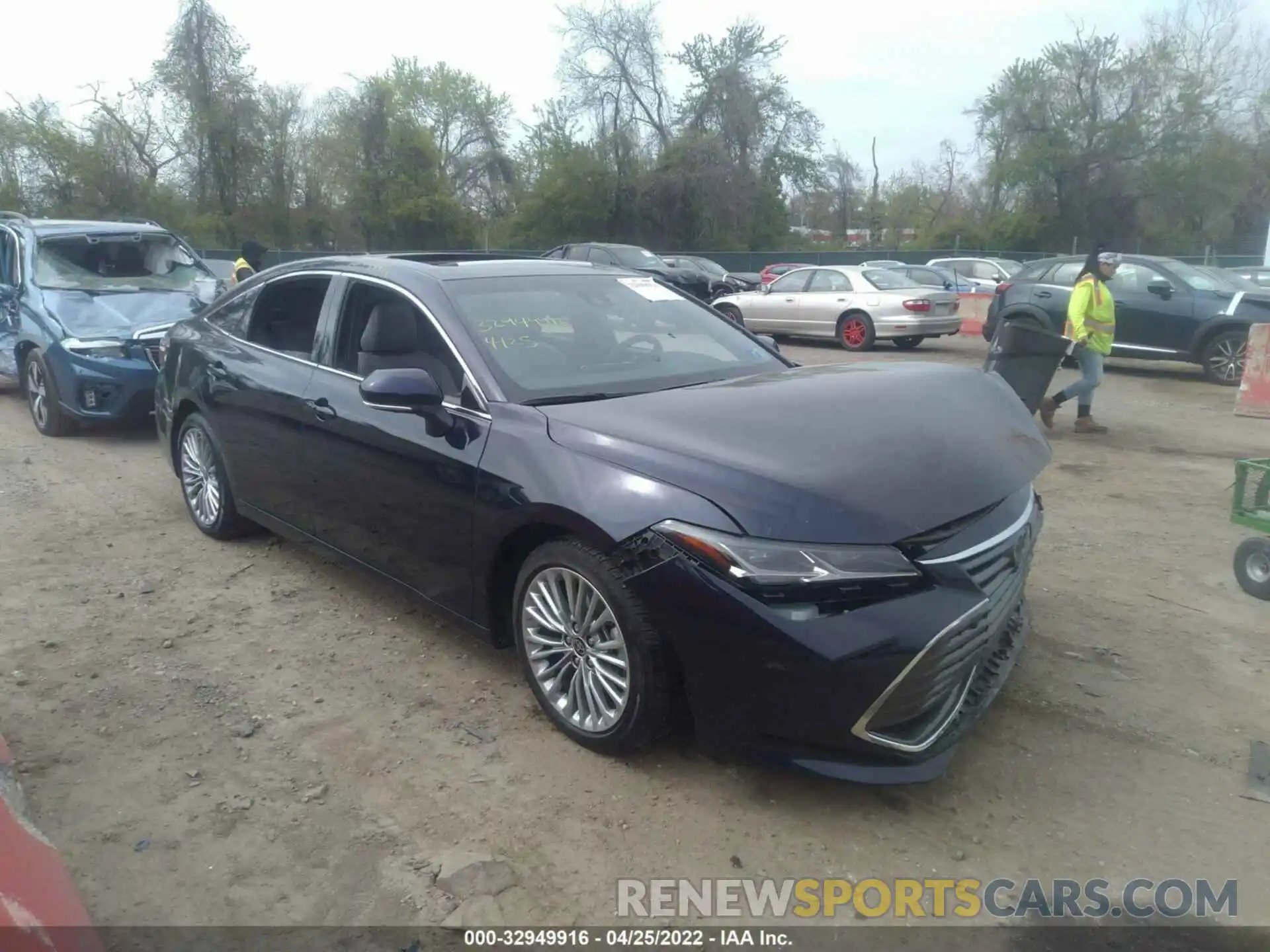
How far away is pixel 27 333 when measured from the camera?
8.89m

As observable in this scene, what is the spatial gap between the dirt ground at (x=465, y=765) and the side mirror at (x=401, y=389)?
46.3 inches

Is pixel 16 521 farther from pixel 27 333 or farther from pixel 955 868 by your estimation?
pixel 955 868

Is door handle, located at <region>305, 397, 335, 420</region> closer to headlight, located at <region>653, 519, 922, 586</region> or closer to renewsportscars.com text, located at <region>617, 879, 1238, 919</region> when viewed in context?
headlight, located at <region>653, 519, 922, 586</region>

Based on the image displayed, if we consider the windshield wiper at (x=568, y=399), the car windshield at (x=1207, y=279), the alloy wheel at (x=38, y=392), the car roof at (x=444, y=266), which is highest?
the car roof at (x=444, y=266)

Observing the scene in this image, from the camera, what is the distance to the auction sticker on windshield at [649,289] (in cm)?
473

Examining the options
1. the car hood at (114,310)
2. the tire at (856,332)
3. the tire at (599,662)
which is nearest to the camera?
the tire at (599,662)

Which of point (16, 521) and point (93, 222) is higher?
point (93, 222)

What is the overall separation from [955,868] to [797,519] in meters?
1.11

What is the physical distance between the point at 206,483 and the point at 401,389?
2.67 m

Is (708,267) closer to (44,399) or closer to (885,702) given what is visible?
(44,399)

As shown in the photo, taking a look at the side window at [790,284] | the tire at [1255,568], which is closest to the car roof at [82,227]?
the tire at [1255,568]

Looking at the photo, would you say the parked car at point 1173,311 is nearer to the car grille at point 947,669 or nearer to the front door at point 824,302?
the front door at point 824,302

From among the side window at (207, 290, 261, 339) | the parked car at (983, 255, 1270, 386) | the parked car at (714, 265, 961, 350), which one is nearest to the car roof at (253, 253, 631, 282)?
the side window at (207, 290, 261, 339)

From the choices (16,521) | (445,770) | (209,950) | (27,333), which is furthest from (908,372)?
(27,333)
